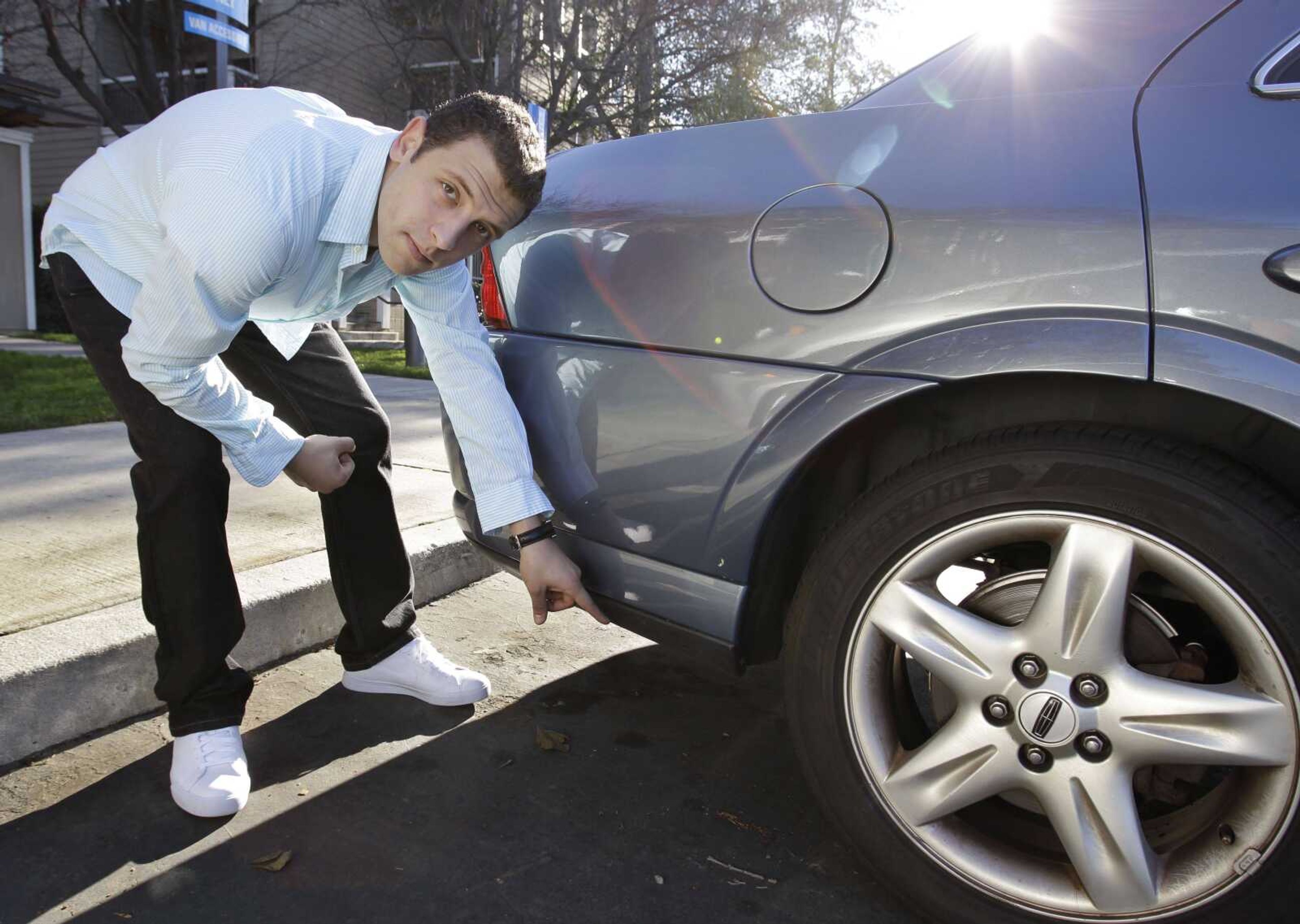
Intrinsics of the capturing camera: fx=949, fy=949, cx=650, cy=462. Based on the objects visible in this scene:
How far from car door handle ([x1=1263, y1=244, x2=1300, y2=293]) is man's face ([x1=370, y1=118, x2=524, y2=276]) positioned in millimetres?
1213

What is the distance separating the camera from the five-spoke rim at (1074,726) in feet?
4.47

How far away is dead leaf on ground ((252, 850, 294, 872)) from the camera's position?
1688mm

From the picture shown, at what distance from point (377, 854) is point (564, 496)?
2.48ft

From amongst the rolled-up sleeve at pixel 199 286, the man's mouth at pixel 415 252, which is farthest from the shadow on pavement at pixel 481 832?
the man's mouth at pixel 415 252

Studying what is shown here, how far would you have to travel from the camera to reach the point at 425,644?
2.38 metres

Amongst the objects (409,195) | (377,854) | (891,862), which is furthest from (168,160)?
(891,862)

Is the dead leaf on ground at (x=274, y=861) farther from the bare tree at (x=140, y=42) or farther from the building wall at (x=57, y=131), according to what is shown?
the building wall at (x=57, y=131)

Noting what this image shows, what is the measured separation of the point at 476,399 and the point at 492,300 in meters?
0.26

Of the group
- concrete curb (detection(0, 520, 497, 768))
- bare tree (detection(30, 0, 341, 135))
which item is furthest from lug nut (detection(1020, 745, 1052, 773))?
bare tree (detection(30, 0, 341, 135))

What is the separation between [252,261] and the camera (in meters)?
1.67

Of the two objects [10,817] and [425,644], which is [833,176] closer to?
[425,644]

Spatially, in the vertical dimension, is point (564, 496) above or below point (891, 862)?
above

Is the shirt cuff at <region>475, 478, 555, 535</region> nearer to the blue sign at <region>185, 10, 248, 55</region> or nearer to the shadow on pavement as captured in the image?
the shadow on pavement

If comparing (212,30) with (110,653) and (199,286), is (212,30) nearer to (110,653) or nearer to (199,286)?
(110,653)
